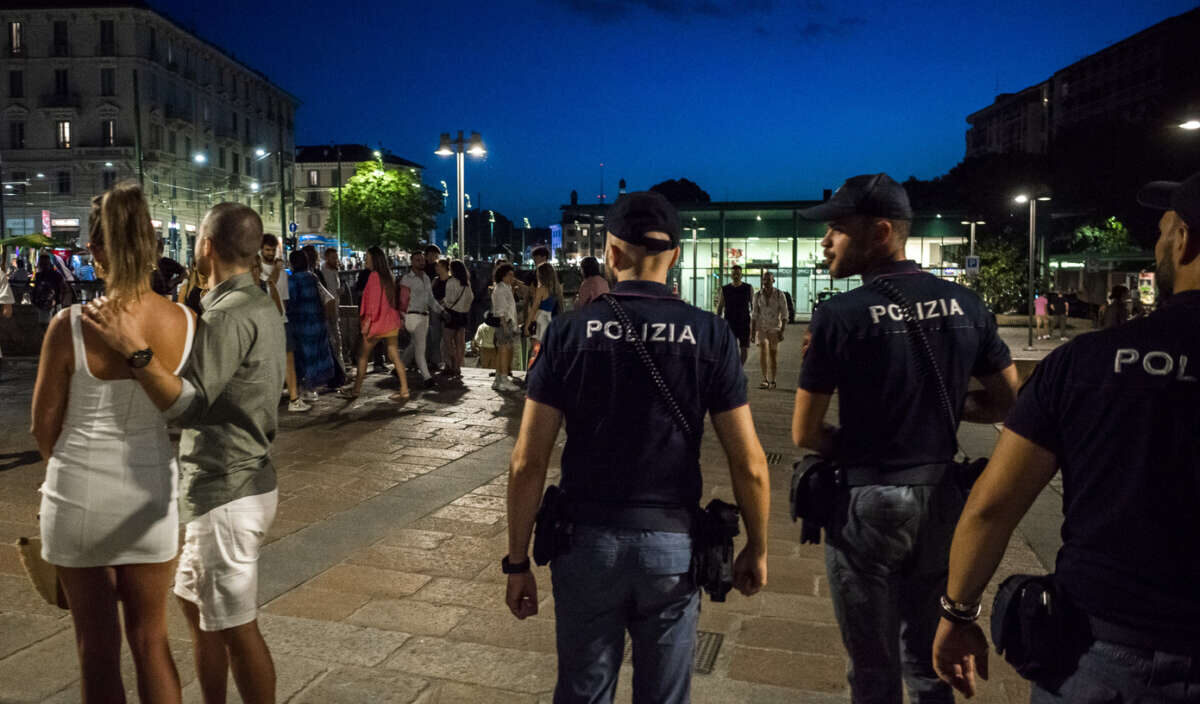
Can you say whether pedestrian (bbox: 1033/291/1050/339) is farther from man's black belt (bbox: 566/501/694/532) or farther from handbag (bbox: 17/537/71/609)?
handbag (bbox: 17/537/71/609)

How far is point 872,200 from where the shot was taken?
2729 mm

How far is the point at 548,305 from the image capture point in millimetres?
11539

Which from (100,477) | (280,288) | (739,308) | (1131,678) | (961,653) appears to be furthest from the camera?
(739,308)

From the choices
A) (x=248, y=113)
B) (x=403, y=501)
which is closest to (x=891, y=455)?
(x=403, y=501)

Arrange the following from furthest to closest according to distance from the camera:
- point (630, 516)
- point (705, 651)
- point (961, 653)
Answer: point (705, 651), point (630, 516), point (961, 653)

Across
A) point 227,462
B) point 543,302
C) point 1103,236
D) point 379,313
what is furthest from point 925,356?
point 1103,236

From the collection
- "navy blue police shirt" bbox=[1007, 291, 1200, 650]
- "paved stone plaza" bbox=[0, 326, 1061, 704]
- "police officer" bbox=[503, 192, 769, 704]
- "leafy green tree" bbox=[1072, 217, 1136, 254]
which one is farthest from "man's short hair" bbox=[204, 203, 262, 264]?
"leafy green tree" bbox=[1072, 217, 1136, 254]

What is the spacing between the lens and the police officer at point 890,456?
8.25 ft

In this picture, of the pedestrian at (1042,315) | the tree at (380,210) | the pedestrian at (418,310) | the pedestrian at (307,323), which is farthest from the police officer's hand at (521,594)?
the tree at (380,210)

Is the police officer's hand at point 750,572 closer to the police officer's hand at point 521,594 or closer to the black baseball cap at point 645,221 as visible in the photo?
the police officer's hand at point 521,594

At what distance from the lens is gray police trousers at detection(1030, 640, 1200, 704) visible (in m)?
1.58

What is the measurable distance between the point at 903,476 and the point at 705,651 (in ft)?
5.57

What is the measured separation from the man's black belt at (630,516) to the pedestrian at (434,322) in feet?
36.0

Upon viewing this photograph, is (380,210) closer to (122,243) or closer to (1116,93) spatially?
(1116,93)
